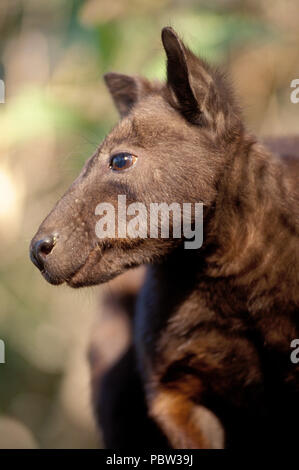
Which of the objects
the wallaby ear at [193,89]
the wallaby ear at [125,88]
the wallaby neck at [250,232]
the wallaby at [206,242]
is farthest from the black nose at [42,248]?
the wallaby ear at [125,88]

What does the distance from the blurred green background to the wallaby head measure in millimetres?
1603

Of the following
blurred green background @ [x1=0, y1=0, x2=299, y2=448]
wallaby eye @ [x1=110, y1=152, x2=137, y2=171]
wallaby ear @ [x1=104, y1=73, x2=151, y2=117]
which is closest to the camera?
wallaby eye @ [x1=110, y1=152, x2=137, y2=171]

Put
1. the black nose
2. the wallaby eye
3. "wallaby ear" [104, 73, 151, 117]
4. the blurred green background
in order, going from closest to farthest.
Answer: the black nose, the wallaby eye, "wallaby ear" [104, 73, 151, 117], the blurred green background

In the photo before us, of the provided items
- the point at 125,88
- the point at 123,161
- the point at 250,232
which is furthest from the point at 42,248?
the point at 125,88

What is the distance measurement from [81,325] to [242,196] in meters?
3.41

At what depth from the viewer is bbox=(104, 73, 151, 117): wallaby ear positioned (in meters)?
2.94

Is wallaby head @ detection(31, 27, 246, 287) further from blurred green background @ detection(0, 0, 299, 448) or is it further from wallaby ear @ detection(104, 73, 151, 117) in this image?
blurred green background @ detection(0, 0, 299, 448)

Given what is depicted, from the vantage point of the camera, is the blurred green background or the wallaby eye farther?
the blurred green background

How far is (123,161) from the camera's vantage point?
2.54m

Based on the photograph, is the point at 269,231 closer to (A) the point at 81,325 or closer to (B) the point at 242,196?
(B) the point at 242,196

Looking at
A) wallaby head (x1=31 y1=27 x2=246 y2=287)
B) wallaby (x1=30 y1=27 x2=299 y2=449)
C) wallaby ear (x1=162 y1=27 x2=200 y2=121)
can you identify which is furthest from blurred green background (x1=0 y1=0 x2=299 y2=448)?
wallaby ear (x1=162 y1=27 x2=200 y2=121)

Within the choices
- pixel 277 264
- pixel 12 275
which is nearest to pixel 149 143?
pixel 277 264

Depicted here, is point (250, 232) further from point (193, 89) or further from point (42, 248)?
point (42, 248)

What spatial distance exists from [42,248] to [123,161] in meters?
0.40
